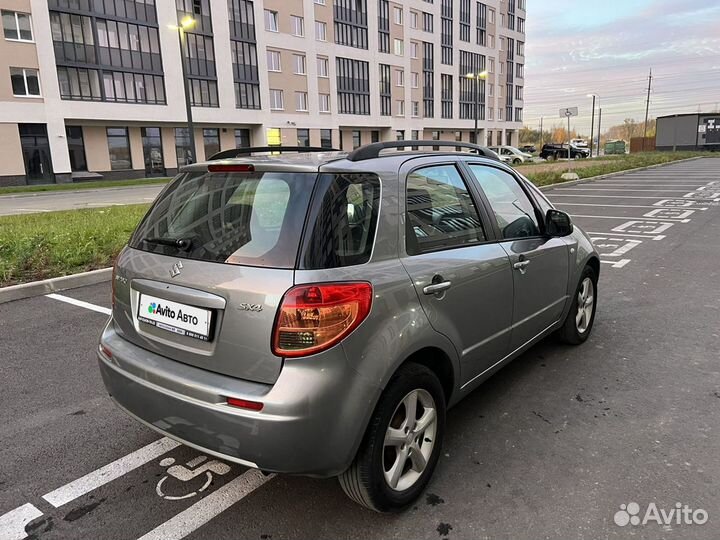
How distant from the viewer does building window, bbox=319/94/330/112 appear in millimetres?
47438

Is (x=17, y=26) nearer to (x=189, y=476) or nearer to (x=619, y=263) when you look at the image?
(x=619, y=263)

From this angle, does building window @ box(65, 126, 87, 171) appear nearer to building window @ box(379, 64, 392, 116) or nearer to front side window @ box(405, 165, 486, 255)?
building window @ box(379, 64, 392, 116)

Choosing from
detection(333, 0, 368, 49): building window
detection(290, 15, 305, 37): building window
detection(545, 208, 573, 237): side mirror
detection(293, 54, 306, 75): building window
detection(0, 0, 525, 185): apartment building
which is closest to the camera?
detection(545, 208, 573, 237): side mirror

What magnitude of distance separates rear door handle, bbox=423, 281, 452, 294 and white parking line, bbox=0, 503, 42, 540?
2119 mm

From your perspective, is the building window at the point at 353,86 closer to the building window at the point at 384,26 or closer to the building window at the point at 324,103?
the building window at the point at 324,103

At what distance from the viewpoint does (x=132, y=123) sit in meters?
37.4

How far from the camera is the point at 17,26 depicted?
3089 cm

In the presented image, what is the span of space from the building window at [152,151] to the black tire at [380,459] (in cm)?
4030

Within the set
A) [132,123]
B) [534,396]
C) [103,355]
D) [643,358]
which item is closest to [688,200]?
[643,358]

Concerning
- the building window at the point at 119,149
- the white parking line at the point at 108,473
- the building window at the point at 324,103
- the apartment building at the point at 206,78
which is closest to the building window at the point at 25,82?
the apartment building at the point at 206,78

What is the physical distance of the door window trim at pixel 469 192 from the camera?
8.60 feet

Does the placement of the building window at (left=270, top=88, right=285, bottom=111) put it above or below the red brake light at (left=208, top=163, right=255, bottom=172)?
above

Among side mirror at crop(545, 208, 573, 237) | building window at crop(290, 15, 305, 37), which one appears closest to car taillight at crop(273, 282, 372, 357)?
side mirror at crop(545, 208, 573, 237)

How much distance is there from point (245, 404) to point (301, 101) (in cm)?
4649
